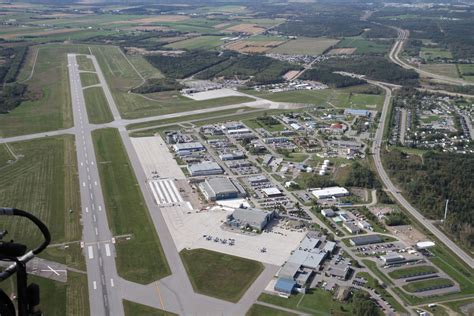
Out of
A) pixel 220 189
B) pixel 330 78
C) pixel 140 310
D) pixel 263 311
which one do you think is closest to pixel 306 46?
pixel 330 78

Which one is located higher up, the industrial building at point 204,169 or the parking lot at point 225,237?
the parking lot at point 225,237

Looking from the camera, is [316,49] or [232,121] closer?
[232,121]

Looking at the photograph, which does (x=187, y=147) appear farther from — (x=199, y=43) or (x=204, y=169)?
(x=199, y=43)

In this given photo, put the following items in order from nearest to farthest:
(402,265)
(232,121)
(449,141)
A: (402,265)
(449,141)
(232,121)

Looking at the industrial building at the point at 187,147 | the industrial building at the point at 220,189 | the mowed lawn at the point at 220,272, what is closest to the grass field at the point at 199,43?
the industrial building at the point at 187,147

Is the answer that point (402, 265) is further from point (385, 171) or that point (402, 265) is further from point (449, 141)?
point (449, 141)

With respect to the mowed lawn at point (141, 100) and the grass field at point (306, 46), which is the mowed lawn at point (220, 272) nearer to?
the mowed lawn at point (141, 100)

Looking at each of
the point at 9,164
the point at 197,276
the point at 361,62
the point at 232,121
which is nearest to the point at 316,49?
the point at 361,62
